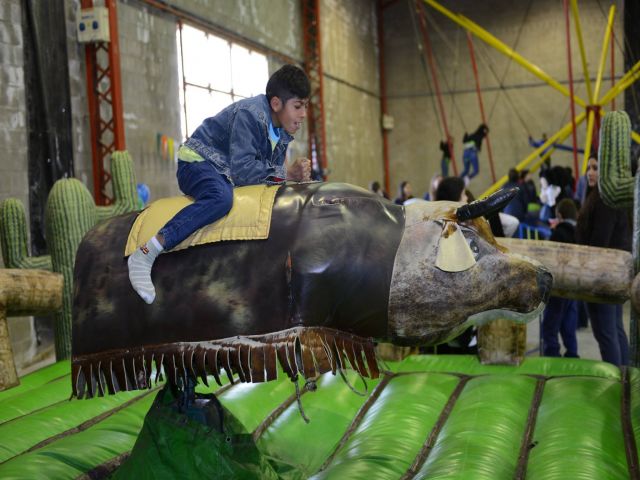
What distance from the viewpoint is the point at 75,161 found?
787 cm

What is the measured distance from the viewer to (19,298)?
13.5ft

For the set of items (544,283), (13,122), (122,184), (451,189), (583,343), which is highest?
(13,122)

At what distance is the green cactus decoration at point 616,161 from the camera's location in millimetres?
4094

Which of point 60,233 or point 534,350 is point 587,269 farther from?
point 534,350

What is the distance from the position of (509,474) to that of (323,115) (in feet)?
38.6

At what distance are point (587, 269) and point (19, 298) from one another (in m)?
2.89

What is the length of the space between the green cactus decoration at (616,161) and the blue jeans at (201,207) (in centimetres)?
235

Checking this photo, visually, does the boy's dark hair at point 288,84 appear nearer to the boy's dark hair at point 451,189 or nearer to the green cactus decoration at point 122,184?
the boy's dark hair at point 451,189

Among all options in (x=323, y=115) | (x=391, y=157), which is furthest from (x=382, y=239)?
(x=391, y=157)

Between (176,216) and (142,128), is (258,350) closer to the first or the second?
(176,216)

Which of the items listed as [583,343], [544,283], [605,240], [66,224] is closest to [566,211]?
[605,240]

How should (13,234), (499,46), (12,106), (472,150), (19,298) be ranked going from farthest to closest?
(472,150) → (499,46) → (12,106) → (13,234) → (19,298)

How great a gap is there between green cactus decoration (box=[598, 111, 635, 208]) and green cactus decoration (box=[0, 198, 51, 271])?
10.6 feet

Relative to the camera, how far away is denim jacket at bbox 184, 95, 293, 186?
2.71 meters
